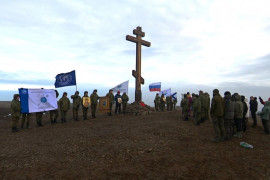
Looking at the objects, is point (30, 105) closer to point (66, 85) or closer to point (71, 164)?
point (66, 85)

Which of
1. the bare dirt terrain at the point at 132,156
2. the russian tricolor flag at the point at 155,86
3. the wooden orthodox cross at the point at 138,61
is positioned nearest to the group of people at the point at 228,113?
the bare dirt terrain at the point at 132,156

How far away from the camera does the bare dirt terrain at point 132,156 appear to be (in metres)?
5.51

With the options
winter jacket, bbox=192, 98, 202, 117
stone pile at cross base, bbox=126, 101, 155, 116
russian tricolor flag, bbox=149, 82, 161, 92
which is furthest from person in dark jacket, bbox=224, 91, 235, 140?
russian tricolor flag, bbox=149, 82, 161, 92

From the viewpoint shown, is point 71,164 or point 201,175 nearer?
point 201,175

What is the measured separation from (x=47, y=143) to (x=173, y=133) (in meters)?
6.04

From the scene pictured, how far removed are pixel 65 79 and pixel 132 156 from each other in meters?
10.8

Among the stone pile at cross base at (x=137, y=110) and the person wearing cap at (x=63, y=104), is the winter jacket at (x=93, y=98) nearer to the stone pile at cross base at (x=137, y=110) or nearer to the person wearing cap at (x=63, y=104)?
the person wearing cap at (x=63, y=104)

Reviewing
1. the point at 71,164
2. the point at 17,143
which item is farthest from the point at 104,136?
the point at 17,143

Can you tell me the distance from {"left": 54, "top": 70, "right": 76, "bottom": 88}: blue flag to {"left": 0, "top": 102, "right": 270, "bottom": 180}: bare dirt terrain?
6130 mm

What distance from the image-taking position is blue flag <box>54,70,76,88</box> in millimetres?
15070

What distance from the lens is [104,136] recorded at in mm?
9109

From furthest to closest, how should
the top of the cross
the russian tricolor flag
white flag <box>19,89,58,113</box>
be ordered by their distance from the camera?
1. the russian tricolor flag
2. the top of the cross
3. white flag <box>19,89,58,113</box>

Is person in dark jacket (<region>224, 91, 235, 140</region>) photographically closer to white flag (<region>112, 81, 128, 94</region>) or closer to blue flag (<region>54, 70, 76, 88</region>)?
white flag (<region>112, 81, 128, 94</region>)

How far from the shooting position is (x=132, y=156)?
672cm
